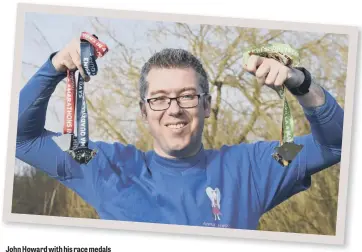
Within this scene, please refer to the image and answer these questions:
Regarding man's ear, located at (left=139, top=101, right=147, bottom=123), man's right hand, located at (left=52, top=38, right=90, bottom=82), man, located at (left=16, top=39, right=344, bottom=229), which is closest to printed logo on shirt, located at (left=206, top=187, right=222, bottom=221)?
man, located at (left=16, top=39, right=344, bottom=229)

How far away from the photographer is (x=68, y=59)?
439 cm

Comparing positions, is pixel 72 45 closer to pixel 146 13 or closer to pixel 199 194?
pixel 146 13

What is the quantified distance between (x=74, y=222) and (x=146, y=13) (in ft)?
3.23

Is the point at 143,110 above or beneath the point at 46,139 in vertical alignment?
above

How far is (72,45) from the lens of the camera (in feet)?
14.5

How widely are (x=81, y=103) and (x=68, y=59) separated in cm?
21

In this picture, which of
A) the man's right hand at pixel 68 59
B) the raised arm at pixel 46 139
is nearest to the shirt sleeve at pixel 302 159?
the raised arm at pixel 46 139

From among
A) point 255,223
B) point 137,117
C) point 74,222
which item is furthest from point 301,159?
point 74,222

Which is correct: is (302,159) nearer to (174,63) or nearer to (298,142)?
(298,142)

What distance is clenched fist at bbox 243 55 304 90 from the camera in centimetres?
428

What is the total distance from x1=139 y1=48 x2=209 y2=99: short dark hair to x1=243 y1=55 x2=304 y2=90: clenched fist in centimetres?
24

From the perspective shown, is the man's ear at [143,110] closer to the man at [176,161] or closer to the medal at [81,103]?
the man at [176,161]

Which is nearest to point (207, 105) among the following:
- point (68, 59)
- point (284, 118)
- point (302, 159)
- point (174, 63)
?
point (174, 63)

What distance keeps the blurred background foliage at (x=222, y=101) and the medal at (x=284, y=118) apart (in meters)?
0.03
